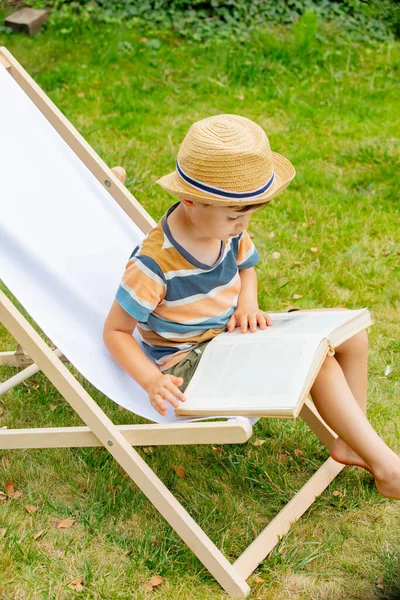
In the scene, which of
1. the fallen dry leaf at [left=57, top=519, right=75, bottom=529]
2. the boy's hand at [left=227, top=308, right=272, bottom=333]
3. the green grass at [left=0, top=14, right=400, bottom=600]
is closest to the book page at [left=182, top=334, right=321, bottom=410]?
the boy's hand at [left=227, top=308, right=272, bottom=333]

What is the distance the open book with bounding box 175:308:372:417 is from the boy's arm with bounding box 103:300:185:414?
57 millimetres

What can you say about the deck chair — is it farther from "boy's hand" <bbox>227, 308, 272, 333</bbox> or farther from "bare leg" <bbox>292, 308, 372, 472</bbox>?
"boy's hand" <bbox>227, 308, 272, 333</bbox>

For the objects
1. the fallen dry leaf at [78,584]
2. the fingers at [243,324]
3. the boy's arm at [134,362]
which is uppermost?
the boy's arm at [134,362]

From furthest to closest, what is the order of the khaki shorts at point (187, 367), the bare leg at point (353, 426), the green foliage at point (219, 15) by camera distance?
the green foliage at point (219, 15) → the khaki shorts at point (187, 367) → the bare leg at point (353, 426)

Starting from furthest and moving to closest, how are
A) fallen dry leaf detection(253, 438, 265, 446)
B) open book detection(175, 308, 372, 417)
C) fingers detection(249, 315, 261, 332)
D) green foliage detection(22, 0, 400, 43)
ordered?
1. green foliage detection(22, 0, 400, 43)
2. fallen dry leaf detection(253, 438, 265, 446)
3. fingers detection(249, 315, 261, 332)
4. open book detection(175, 308, 372, 417)

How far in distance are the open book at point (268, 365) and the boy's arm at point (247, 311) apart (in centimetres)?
3

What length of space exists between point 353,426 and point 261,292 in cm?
161

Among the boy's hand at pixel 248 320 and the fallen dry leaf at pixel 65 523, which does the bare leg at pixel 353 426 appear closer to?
the boy's hand at pixel 248 320

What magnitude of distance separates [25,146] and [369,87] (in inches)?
158

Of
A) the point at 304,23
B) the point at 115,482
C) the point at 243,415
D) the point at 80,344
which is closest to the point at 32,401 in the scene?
the point at 115,482

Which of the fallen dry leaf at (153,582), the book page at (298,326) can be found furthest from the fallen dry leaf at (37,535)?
the book page at (298,326)

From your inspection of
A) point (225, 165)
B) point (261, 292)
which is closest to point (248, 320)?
point (225, 165)

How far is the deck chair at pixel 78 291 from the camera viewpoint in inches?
97.7

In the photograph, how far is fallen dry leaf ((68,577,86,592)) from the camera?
252 cm
